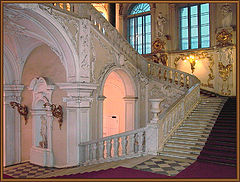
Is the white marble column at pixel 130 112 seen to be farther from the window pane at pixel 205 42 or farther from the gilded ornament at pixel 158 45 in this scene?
the window pane at pixel 205 42

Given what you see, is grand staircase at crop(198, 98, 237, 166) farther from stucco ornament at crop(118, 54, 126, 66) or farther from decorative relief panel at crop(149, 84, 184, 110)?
stucco ornament at crop(118, 54, 126, 66)

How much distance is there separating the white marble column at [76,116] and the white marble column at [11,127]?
2609mm

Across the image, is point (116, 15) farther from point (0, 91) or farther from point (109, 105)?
point (0, 91)

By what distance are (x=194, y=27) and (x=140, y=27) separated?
11.4 ft

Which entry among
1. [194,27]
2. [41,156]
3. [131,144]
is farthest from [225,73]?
Result: [41,156]

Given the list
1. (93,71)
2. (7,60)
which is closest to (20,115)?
(7,60)

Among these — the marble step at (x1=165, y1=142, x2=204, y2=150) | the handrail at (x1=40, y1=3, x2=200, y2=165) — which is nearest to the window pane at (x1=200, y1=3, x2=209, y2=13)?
the handrail at (x1=40, y1=3, x2=200, y2=165)

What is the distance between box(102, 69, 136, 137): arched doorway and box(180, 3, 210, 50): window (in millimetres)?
5134

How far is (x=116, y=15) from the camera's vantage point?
16922mm

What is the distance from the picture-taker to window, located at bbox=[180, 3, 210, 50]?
1396 centimetres

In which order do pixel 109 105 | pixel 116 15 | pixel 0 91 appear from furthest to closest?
1. pixel 116 15
2. pixel 109 105
3. pixel 0 91

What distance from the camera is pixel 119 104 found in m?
12.5

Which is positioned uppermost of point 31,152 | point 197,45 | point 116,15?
point 116,15

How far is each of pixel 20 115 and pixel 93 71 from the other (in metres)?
3.79
